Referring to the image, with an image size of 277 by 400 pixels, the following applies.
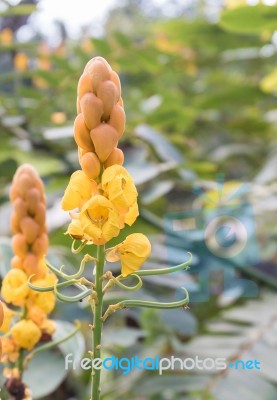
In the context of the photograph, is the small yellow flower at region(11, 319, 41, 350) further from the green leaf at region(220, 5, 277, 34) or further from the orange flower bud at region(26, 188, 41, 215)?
→ the green leaf at region(220, 5, 277, 34)

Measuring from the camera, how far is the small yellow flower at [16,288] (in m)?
0.37

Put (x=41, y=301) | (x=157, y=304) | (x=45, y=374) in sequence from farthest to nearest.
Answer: (x=45, y=374) < (x=41, y=301) < (x=157, y=304)

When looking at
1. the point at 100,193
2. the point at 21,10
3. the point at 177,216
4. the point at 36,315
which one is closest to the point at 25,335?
the point at 36,315

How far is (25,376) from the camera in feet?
1.82

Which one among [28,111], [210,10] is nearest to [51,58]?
[28,111]

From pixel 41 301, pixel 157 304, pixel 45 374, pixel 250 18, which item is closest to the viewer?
pixel 157 304

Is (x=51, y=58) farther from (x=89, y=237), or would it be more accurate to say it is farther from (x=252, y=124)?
(x=89, y=237)

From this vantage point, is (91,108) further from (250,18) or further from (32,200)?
(250,18)

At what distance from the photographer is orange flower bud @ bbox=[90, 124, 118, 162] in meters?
0.30

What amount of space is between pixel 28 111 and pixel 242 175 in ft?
2.08

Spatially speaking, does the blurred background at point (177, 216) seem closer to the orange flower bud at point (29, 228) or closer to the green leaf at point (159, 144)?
the green leaf at point (159, 144)

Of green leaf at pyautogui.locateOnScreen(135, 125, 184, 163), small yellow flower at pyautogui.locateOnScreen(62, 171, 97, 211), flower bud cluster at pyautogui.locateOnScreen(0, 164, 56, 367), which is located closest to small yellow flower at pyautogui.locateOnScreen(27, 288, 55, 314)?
flower bud cluster at pyautogui.locateOnScreen(0, 164, 56, 367)

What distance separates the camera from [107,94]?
12.0 inches

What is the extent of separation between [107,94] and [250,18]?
2.28ft
